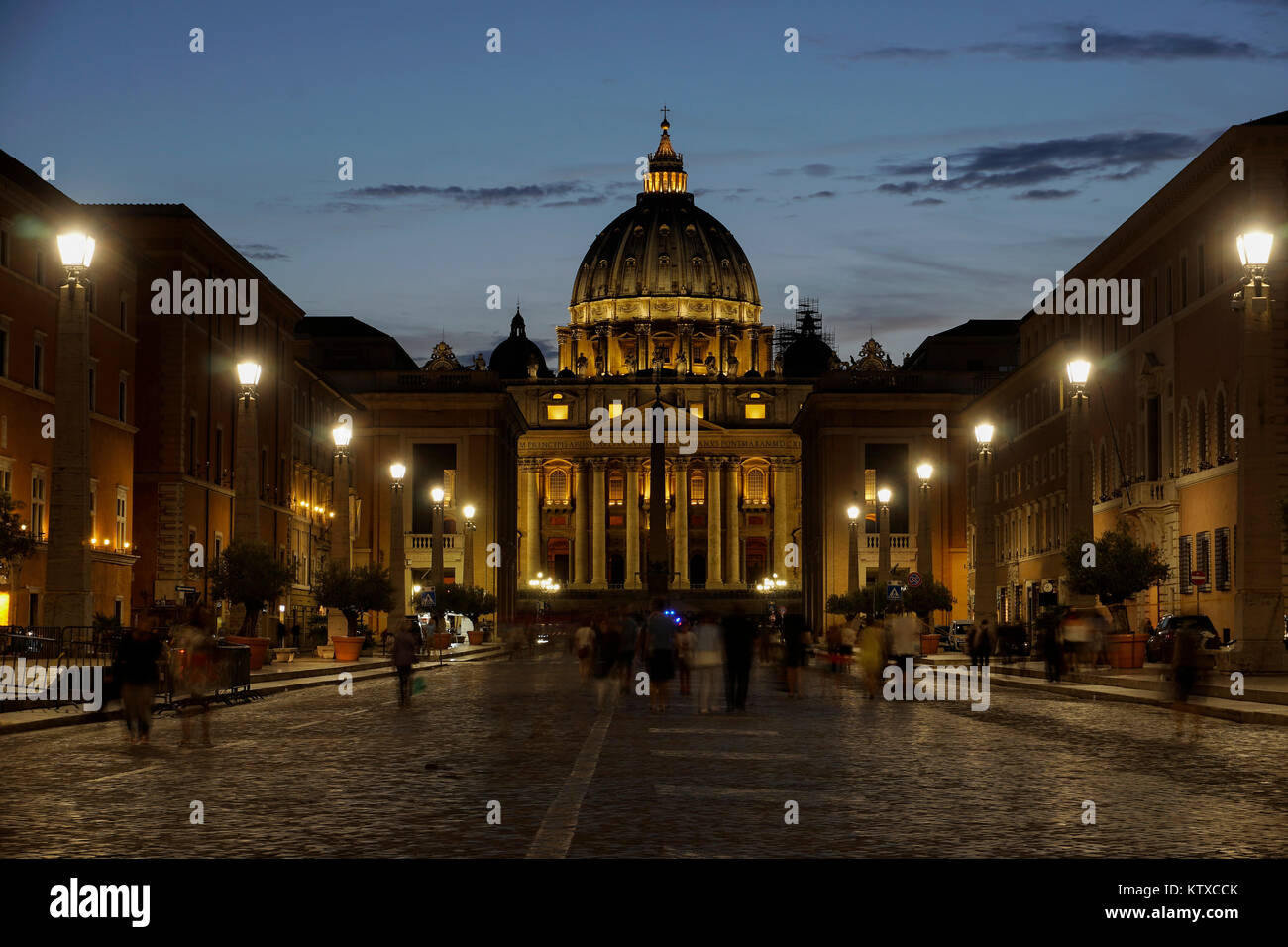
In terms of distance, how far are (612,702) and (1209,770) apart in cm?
1528

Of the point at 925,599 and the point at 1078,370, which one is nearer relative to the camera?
the point at 1078,370

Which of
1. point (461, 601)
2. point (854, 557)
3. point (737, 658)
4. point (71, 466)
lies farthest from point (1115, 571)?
point (461, 601)

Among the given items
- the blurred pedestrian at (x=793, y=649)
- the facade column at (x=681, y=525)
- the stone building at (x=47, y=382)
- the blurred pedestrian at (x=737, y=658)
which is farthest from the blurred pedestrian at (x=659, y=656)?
the facade column at (x=681, y=525)

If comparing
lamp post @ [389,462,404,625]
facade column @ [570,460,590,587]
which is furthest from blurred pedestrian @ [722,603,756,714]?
facade column @ [570,460,590,587]

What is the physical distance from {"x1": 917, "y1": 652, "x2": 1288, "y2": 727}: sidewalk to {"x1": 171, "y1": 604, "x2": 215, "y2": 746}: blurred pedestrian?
1390 centimetres

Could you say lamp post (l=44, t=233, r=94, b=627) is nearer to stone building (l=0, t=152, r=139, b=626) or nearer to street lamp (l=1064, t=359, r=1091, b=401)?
stone building (l=0, t=152, r=139, b=626)

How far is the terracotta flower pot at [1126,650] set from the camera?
45.6 m

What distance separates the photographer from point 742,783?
17.5 meters

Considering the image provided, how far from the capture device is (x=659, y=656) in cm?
3064

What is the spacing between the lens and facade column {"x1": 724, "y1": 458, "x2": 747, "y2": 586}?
18212 centimetres

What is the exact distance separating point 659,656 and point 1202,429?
3467cm

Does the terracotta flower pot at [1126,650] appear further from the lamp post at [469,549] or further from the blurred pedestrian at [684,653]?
the lamp post at [469,549]

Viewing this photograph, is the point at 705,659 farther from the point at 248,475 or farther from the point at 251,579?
the point at 251,579
